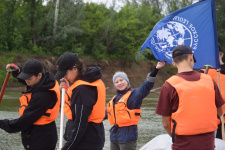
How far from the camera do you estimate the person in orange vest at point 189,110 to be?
10.1ft

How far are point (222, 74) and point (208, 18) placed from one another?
895 mm

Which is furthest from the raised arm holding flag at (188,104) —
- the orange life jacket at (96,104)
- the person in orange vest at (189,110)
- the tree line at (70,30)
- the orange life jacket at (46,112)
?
the tree line at (70,30)

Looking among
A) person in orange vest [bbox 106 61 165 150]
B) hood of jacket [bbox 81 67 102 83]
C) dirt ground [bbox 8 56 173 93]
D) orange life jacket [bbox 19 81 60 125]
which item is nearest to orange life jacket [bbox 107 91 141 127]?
person in orange vest [bbox 106 61 165 150]

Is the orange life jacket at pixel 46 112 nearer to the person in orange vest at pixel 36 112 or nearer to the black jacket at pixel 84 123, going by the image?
the person in orange vest at pixel 36 112

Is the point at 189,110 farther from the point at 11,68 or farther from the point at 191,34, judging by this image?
the point at 11,68

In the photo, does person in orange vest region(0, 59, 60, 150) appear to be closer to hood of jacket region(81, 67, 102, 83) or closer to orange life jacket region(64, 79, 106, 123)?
orange life jacket region(64, 79, 106, 123)

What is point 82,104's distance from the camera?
3.14 meters

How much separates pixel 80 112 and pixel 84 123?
11cm

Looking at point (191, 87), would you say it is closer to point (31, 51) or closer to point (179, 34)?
point (179, 34)

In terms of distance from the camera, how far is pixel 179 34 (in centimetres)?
496

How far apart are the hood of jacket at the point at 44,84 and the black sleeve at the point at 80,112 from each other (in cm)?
63

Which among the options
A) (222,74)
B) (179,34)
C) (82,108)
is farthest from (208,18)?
(82,108)

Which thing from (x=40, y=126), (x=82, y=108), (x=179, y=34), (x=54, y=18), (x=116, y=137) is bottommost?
(x=116, y=137)

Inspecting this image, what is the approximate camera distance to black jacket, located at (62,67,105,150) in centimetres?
314
